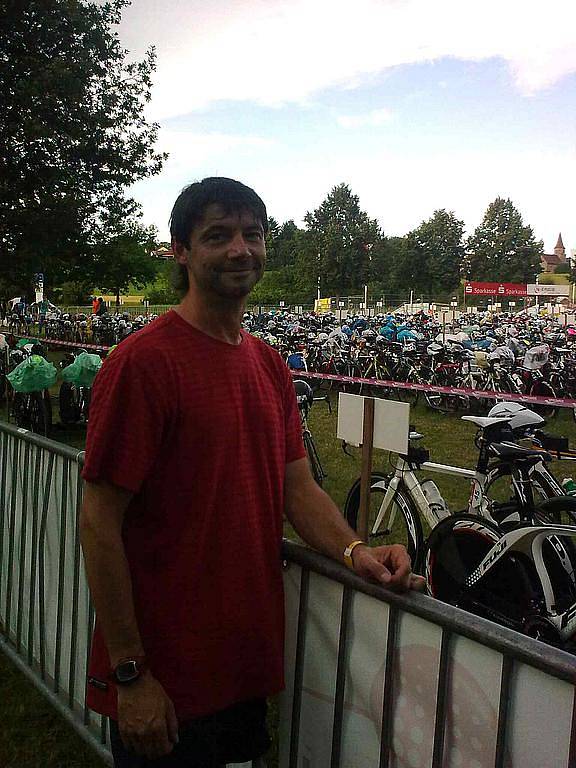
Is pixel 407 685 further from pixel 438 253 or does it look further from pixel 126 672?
pixel 438 253

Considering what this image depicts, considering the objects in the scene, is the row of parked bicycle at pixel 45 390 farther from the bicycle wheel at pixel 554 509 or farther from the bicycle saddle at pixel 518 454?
the bicycle wheel at pixel 554 509

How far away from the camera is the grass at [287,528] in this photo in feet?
9.27

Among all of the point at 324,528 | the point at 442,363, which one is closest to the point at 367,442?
the point at 324,528

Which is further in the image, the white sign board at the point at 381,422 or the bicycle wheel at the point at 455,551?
the bicycle wheel at the point at 455,551

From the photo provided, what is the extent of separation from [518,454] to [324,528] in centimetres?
244

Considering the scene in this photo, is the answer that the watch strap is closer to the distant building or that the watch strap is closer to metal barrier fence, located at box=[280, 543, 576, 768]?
metal barrier fence, located at box=[280, 543, 576, 768]

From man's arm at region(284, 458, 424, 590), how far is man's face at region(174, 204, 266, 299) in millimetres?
511

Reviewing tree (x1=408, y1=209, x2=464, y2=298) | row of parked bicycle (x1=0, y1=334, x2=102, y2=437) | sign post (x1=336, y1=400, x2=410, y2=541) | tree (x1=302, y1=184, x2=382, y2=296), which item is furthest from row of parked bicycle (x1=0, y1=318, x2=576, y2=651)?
tree (x1=302, y1=184, x2=382, y2=296)

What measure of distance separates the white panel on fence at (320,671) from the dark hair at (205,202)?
2.97 ft

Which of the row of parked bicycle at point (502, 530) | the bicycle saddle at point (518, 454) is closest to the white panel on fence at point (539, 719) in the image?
the row of parked bicycle at point (502, 530)

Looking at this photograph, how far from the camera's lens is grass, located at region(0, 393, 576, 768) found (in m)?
2.83

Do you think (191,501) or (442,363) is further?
(442,363)

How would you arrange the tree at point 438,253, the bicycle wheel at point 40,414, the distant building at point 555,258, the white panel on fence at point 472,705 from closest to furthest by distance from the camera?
the white panel on fence at point 472,705 → the bicycle wheel at point 40,414 → the tree at point 438,253 → the distant building at point 555,258

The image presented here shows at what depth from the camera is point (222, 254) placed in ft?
4.99
